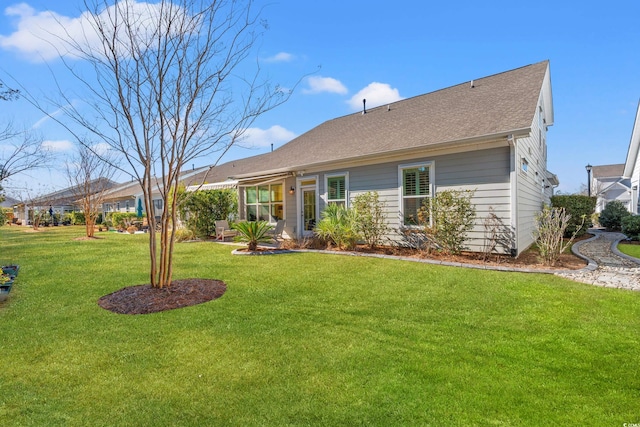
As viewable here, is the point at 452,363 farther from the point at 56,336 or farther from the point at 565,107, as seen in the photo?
the point at 565,107

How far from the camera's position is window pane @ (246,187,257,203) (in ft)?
48.5

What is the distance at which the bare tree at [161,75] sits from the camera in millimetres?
5102

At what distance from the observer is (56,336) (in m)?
3.74

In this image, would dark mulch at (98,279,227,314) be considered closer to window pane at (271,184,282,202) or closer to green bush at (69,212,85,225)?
window pane at (271,184,282,202)

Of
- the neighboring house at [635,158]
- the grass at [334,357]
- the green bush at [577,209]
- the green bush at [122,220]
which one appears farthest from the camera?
the green bush at [122,220]

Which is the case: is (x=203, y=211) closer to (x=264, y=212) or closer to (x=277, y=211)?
(x=264, y=212)

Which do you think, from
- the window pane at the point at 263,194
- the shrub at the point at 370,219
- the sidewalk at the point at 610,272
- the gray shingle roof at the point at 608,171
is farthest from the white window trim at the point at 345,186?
the gray shingle roof at the point at 608,171

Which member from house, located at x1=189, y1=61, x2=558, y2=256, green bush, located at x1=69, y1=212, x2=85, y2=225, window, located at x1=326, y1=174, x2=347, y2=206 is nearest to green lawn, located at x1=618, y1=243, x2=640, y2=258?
house, located at x1=189, y1=61, x2=558, y2=256

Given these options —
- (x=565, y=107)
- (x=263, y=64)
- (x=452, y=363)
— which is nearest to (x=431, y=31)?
(x=263, y=64)

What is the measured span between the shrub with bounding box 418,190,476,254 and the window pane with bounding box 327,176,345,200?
357 centimetres

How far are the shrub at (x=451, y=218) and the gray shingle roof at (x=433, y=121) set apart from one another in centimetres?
147

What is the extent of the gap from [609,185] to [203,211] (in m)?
42.6

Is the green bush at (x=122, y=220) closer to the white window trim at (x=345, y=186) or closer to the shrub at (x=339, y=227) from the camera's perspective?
the white window trim at (x=345, y=186)

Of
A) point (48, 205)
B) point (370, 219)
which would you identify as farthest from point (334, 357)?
point (48, 205)
